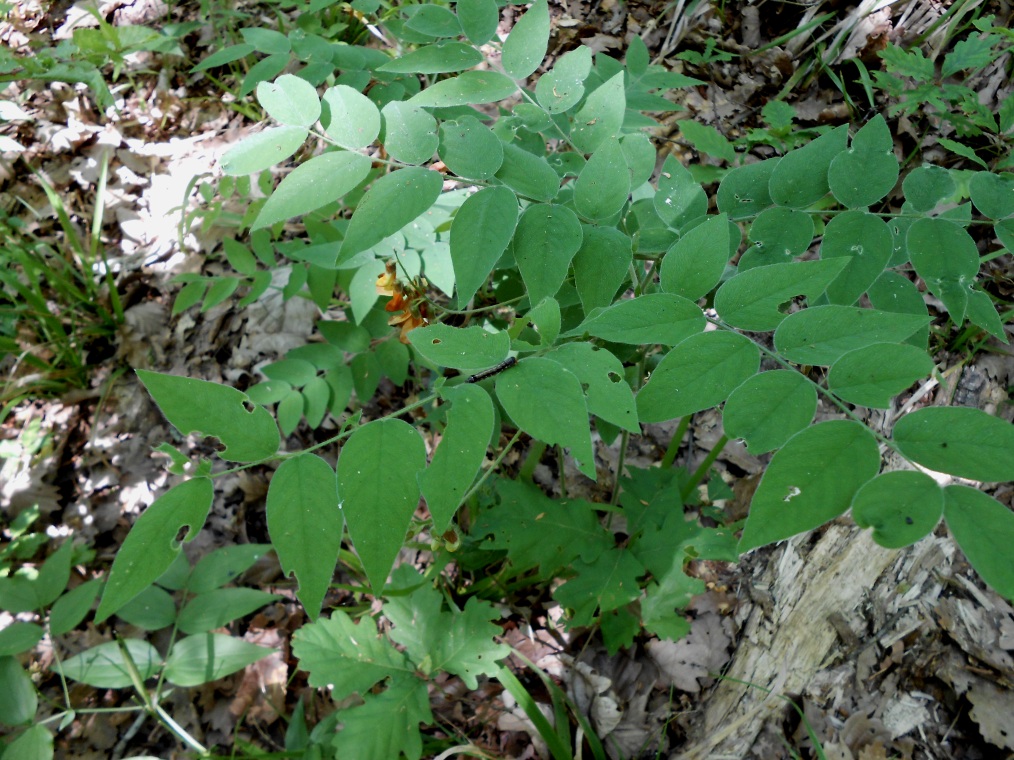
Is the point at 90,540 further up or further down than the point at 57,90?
further down

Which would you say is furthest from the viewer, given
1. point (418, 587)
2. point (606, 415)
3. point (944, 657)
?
point (418, 587)

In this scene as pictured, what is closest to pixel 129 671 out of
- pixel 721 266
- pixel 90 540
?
pixel 90 540

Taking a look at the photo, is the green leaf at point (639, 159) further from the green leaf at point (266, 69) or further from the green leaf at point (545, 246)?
the green leaf at point (266, 69)

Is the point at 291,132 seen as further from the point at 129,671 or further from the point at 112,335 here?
the point at 112,335

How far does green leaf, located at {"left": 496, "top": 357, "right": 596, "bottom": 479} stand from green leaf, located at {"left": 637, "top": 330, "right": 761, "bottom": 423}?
0.28ft

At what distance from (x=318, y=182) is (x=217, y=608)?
1543 millimetres

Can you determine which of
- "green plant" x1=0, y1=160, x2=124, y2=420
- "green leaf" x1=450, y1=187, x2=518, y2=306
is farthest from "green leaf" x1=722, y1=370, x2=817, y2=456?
"green plant" x1=0, y1=160, x2=124, y2=420

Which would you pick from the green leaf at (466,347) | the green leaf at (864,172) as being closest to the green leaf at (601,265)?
the green leaf at (466,347)

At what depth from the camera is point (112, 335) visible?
309 cm

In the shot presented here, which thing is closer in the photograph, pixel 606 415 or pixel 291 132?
pixel 606 415

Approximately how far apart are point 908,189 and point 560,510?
1104mm

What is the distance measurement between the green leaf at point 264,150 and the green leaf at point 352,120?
56mm

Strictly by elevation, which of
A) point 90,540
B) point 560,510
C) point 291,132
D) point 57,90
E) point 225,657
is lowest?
point 90,540

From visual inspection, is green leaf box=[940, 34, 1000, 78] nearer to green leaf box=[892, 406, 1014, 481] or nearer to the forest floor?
the forest floor
